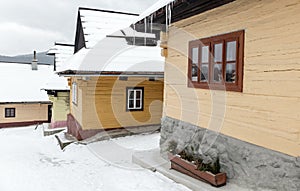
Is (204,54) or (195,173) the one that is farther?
(204,54)

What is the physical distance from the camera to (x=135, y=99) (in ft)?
38.3

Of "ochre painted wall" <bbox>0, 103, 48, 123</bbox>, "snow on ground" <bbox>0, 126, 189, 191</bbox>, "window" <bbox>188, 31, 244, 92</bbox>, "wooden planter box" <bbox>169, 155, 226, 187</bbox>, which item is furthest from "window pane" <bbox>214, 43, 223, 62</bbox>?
"ochre painted wall" <bbox>0, 103, 48, 123</bbox>

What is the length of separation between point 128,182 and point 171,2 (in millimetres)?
3721

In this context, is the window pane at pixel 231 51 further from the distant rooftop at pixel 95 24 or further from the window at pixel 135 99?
the distant rooftop at pixel 95 24

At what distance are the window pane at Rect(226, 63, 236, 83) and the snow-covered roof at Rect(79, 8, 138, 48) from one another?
8747mm

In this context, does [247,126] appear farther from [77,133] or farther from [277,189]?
[77,133]

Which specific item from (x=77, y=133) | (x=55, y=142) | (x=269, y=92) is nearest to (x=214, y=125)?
(x=269, y=92)

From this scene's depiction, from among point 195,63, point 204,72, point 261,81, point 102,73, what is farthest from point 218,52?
point 102,73

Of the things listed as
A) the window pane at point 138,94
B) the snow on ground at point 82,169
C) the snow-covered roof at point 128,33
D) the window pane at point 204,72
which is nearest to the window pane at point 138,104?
the window pane at point 138,94

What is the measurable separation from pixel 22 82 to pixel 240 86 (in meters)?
23.7

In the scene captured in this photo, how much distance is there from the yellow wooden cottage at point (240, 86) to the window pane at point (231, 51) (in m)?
0.01

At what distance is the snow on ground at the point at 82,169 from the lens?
6.05 m

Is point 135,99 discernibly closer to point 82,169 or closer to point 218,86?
point 82,169

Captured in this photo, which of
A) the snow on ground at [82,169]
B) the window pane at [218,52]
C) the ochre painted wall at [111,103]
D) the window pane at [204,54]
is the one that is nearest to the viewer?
the window pane at [218,52]
